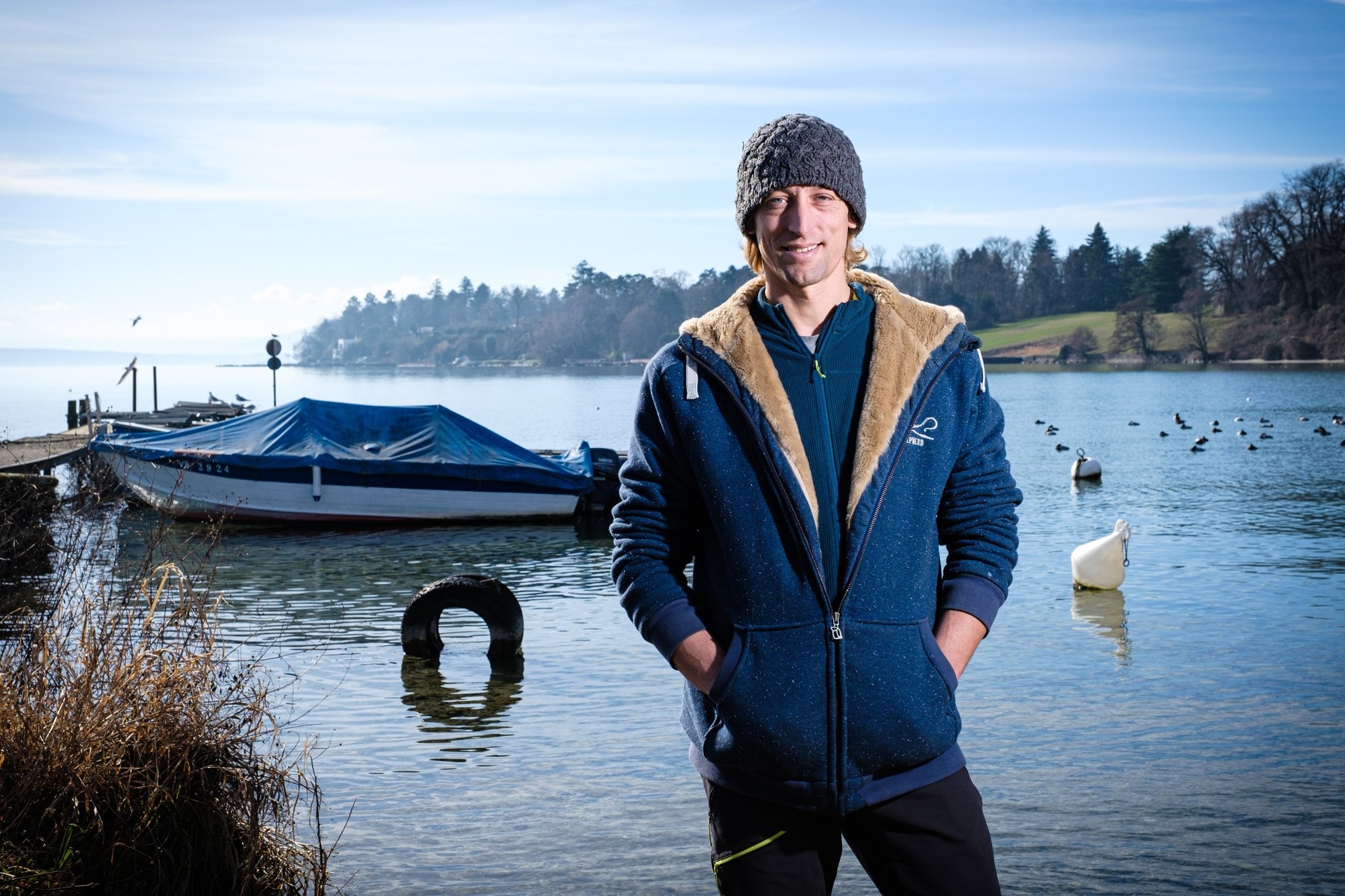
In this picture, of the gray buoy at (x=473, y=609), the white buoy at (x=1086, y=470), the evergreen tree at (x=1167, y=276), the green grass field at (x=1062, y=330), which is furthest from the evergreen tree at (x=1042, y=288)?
the gray buoy at (x=473, y=609)

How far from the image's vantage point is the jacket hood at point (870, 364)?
2.73 metres

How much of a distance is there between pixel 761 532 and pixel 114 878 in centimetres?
318

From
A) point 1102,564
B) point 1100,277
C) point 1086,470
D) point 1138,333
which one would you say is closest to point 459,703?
point 1102,564

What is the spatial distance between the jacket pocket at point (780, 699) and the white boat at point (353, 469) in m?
20.6

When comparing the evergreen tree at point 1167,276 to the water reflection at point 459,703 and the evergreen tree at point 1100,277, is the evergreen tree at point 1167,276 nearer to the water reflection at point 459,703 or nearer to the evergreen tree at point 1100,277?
the evergreen tree at point 1100,277

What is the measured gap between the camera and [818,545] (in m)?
2.70

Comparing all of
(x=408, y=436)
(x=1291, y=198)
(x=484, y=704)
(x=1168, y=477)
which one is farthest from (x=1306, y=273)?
(x=484, y=704)

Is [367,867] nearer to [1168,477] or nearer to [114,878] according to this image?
[114,878]

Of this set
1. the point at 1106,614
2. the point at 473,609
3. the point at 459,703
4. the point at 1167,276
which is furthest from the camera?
the point at 1167,276

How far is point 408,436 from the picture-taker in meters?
23.9

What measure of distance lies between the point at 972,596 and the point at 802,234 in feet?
2.81

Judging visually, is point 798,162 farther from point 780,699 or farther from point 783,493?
point 780,699

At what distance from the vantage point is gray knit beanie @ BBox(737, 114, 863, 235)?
2848mm

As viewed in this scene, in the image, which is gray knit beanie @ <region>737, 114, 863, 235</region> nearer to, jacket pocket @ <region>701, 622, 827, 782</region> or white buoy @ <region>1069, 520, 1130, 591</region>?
jacket pocket @ <region>701, 622, 827, 782</region>
